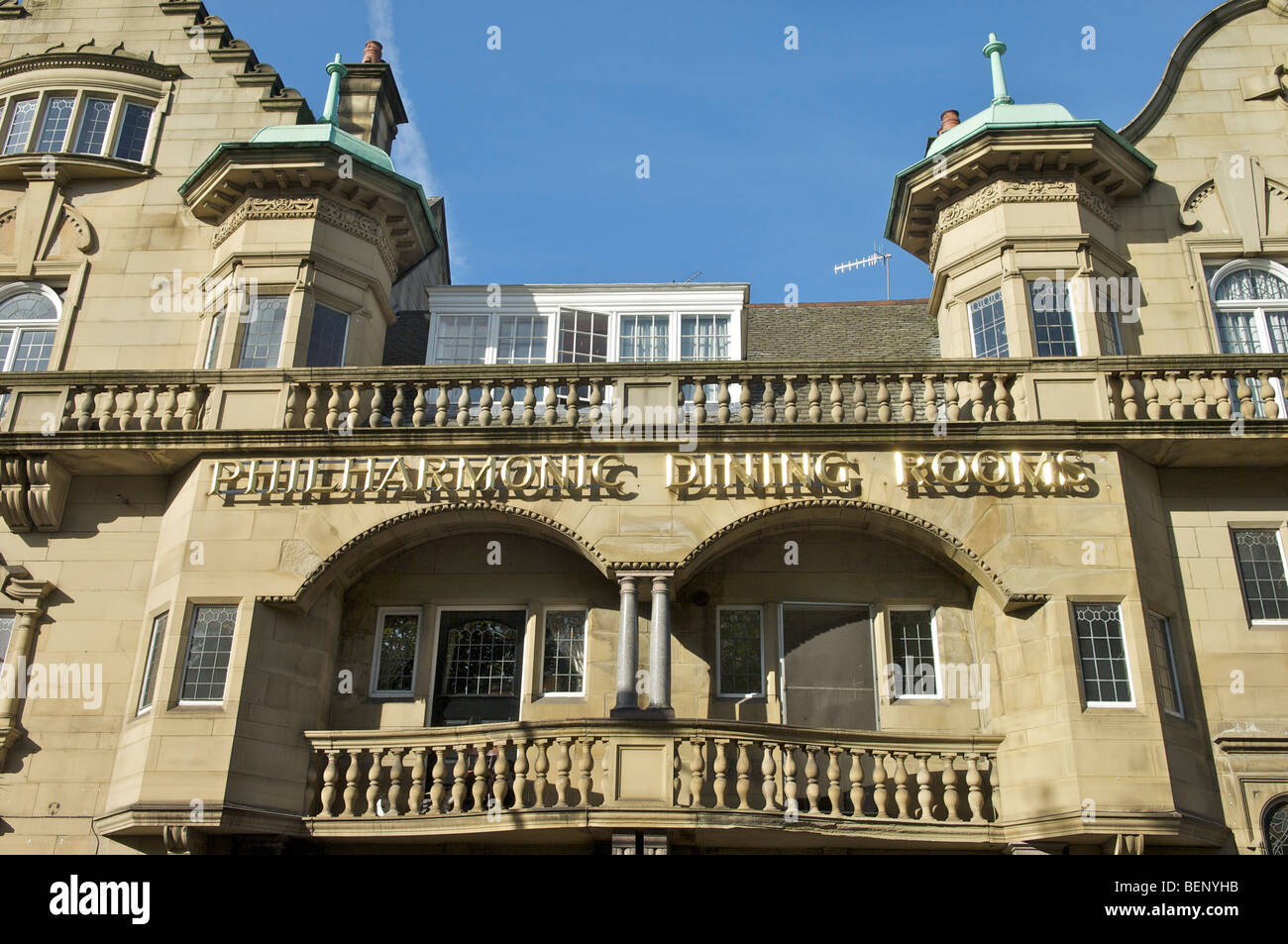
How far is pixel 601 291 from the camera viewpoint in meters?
20.4

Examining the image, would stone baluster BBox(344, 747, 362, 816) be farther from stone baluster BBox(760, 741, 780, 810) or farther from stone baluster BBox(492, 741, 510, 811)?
stone baluster BBox(760, 741, 780, 810)

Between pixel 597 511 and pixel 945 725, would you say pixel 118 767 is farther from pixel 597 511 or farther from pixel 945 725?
pixel 945 725

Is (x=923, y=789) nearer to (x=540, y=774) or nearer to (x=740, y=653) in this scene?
(x=740, y=653)

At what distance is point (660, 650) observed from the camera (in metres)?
14.9

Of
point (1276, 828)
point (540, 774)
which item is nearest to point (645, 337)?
point (540, 774)

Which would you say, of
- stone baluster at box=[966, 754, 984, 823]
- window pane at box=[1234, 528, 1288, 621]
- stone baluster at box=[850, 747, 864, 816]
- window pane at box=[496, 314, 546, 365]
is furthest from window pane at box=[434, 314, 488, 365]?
window pane at box=[1234, 528, 1288, 621]

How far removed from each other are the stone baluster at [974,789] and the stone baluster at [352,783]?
7570mm

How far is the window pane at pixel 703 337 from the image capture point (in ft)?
65.4

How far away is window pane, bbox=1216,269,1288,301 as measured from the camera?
60.0 ft

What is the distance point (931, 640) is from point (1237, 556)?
4189 mm

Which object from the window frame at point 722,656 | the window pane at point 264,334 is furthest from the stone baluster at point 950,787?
the window pane at point 264,334

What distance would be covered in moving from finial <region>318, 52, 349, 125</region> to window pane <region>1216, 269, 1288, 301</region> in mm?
14900
